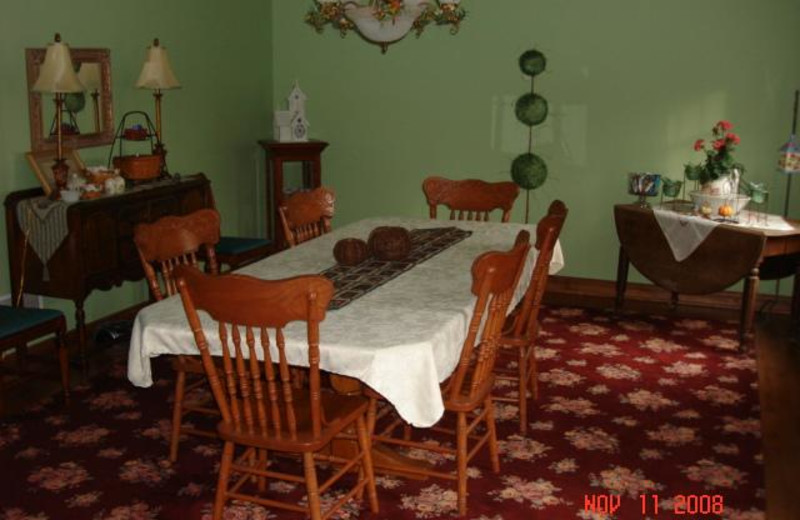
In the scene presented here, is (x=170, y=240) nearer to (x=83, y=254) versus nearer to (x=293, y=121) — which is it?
(x=83, y=254)

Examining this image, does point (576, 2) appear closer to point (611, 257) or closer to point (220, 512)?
point (611, 257)

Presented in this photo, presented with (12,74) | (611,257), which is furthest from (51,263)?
(611,257)

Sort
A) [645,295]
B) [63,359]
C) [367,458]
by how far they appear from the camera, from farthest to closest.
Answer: [645,295] → [63,359] → [367,458]

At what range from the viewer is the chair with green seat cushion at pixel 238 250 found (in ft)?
15.6

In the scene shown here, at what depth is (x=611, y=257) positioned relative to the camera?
5.61 meters

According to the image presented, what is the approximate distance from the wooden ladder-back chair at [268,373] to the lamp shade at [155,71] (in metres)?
2.33

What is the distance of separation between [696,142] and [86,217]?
10.6ft

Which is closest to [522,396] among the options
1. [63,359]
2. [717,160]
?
[63,359]

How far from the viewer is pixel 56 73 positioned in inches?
151

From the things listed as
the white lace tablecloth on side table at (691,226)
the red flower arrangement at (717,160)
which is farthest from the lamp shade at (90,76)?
the red flower arrangement at (717,160)

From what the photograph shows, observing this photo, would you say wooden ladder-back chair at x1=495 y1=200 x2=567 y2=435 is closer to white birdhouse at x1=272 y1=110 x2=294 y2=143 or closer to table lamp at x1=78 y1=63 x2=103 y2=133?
table lamp at x1=78 y1=63 x2=103 y2=133

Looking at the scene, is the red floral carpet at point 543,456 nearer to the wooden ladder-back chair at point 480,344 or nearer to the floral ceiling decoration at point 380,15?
the wooden ladder-back chair at point 480,344

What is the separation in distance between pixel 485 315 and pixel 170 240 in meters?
1.16
